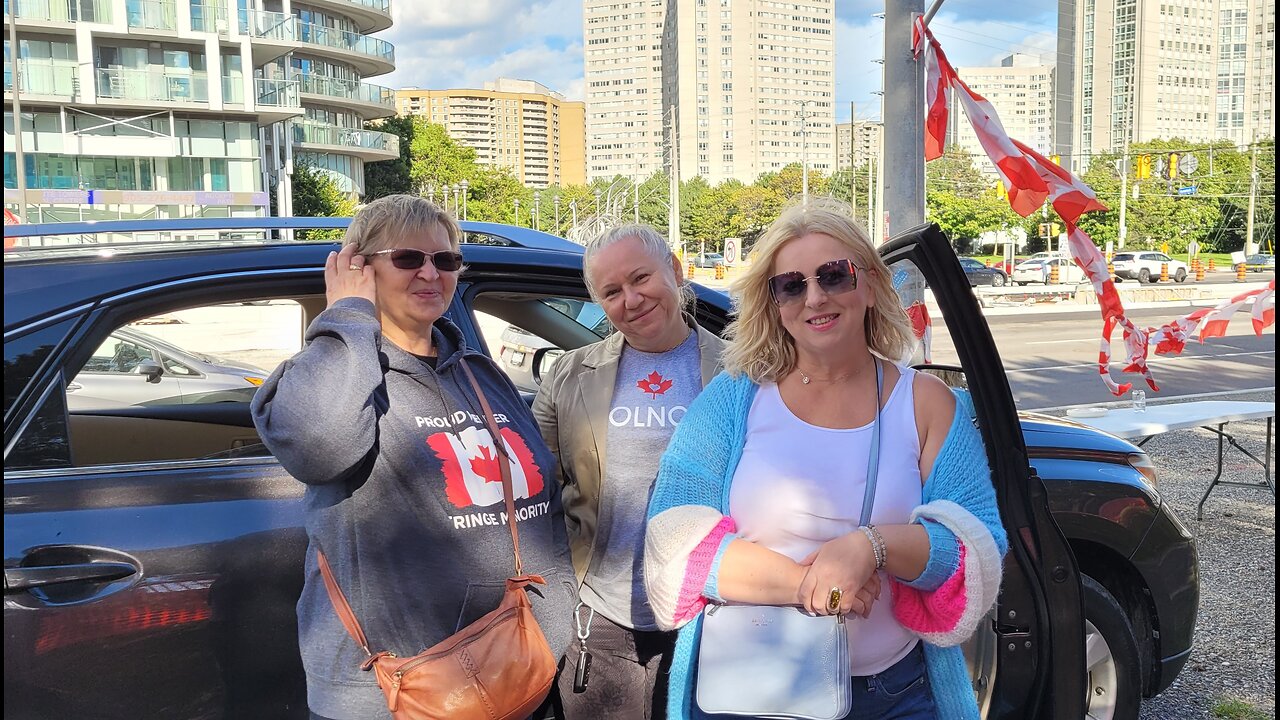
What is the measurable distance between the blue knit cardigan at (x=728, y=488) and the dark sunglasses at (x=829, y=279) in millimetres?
214

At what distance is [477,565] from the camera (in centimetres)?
182

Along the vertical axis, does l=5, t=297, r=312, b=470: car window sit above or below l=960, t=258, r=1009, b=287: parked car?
above

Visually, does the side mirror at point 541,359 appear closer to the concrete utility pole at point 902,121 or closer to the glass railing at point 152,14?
the concrete utility pole at point 902,121

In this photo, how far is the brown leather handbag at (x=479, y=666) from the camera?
170 cm

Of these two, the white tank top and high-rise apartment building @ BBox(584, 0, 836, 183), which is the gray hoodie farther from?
high-rise apartment building @ BBox(584, 0, 836, 183)

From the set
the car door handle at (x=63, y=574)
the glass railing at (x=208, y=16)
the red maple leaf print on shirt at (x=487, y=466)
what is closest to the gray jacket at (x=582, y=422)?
the red maple leaf print on shirt at (x=487, y=466)

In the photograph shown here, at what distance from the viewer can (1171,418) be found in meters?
5.86

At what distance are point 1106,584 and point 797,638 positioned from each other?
1921mm

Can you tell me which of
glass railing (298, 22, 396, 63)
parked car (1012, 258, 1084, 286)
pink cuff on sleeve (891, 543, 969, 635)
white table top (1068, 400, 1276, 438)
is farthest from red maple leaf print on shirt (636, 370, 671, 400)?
glass railing (298, 22, 396, 63)

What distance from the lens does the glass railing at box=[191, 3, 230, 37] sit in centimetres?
3953

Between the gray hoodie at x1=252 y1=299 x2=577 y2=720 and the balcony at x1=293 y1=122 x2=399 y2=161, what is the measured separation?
52.6m

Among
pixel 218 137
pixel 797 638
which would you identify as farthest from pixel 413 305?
pixel 218 137

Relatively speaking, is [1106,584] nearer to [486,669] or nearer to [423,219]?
[486,669]

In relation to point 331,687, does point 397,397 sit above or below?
above
